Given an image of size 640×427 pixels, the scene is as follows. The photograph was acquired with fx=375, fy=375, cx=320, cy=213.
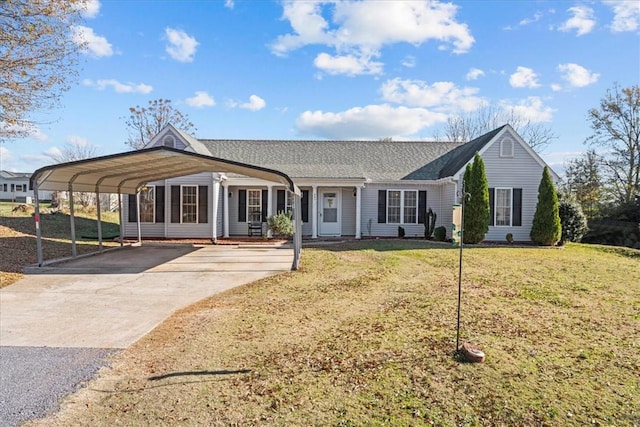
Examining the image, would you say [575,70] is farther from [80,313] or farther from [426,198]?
[80,313]

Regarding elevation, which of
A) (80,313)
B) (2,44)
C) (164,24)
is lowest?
(80,313)

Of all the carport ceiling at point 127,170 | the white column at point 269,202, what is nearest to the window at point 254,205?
the white column at point 269,202

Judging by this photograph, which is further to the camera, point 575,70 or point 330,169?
point 330,169

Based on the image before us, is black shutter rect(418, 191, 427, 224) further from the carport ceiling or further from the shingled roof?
the carport ceiling

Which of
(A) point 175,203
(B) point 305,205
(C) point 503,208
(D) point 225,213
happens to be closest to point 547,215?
(C) point 503,208

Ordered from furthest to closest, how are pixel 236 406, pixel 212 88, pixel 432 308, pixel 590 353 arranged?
pixel 212 88, pixel 432 308, pixel 590 353, pixel 236 406

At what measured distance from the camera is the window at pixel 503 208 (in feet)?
54.0

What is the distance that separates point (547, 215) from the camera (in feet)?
49.6

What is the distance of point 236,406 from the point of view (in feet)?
10.7

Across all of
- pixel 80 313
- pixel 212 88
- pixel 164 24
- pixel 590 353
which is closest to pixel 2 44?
pixel 164 24

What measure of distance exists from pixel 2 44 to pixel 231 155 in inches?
400

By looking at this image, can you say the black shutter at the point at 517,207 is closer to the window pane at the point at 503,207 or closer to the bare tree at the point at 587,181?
the window pane at the point at 503,207

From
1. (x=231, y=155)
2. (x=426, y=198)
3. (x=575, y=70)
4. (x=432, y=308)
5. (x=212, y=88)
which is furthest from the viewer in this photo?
(x=231, y=155)

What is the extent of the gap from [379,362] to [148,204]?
1601cm
